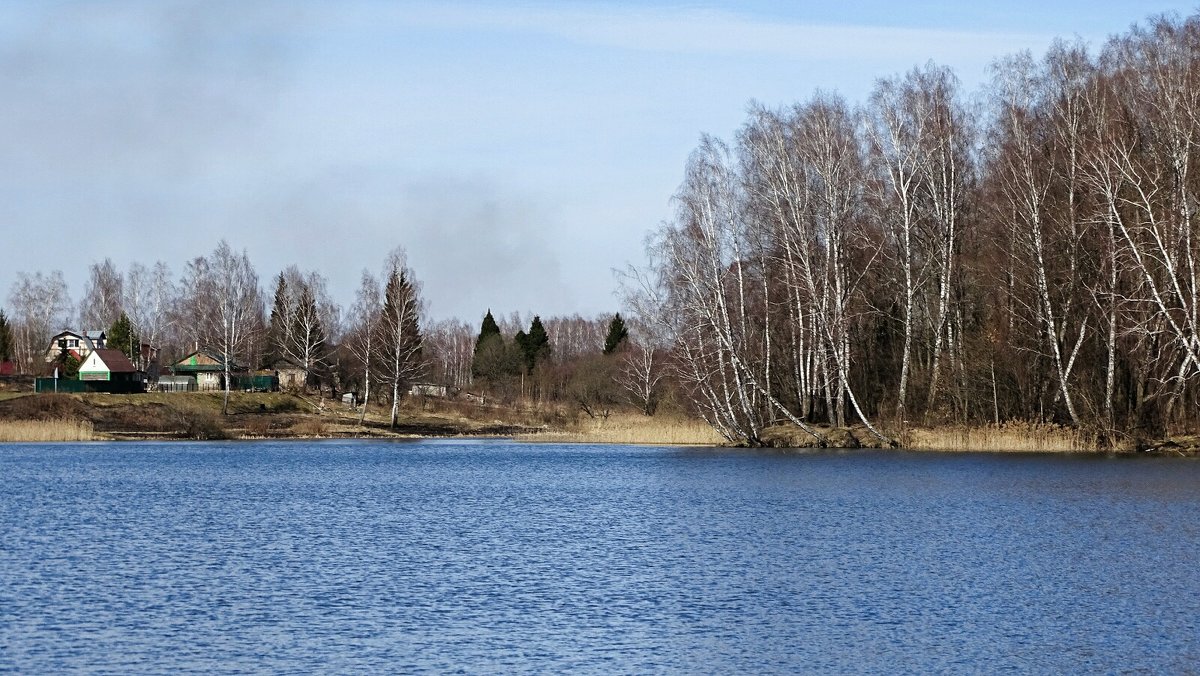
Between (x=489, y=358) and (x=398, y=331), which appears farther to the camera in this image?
(x=489, y=358)

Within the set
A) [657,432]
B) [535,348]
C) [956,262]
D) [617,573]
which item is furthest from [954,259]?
[535,348]

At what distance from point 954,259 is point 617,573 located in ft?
126

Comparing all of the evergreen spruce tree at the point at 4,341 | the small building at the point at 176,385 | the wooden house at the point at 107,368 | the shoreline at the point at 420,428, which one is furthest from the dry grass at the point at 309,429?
the evergreen spruce tree at the point at 4,341

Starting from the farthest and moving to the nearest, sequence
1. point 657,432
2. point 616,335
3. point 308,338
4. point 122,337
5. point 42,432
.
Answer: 1. point 616,335
2. point 122,337
3. point 308,338
4. point 42,432
5. point 657,432

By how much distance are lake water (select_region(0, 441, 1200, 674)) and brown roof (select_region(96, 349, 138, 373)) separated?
6878 cm

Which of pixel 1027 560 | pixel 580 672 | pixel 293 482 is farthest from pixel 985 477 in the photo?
pixel 580 672

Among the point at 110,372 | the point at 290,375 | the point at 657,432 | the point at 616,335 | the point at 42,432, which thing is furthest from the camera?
the point at 616,335

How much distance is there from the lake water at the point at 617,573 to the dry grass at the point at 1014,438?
26.1ft

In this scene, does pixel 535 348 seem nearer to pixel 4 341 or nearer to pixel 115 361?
pixel 115 361

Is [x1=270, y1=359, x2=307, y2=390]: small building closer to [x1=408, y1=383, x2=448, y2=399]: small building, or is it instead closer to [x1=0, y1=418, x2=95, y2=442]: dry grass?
[x1=408, y1=383, x2=448, y2=399]: small building

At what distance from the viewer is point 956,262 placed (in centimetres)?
5838

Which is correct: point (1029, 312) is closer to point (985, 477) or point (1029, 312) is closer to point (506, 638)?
point (985, 477)

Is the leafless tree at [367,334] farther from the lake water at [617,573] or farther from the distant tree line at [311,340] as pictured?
the lake water at [617,573]

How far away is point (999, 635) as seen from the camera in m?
17.9
